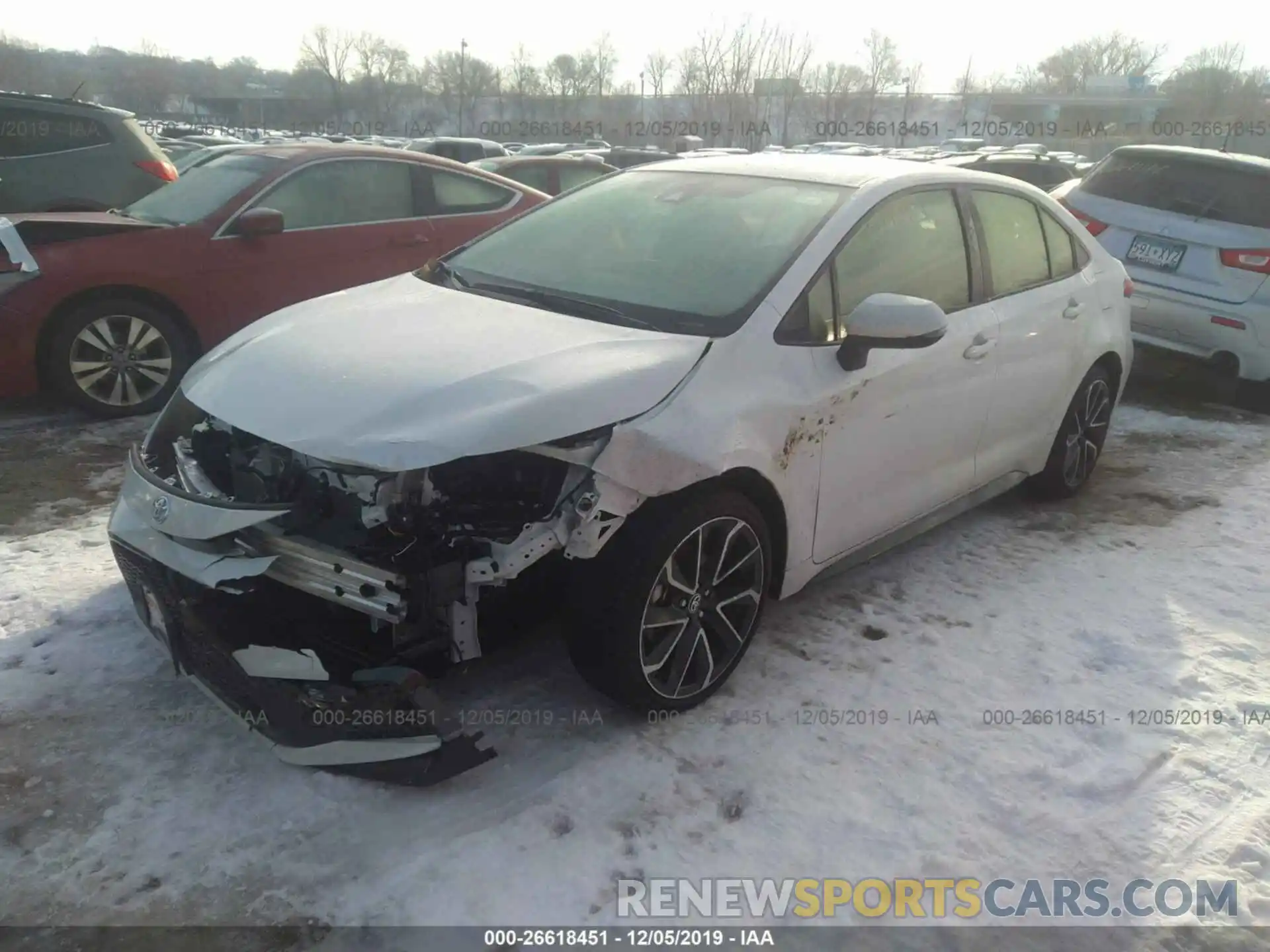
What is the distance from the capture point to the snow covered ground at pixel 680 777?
2.36 meters

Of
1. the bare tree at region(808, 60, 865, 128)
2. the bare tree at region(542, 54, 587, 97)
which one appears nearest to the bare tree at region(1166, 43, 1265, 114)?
the bare tree at region(808, 60, 865, 128)

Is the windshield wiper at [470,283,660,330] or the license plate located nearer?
the windshield wiper at [470,283,660,330]

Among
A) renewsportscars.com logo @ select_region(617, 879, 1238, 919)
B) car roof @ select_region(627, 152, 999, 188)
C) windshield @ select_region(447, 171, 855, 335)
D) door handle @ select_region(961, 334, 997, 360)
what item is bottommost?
renewsportscars.com logo @ select_region(617, 879, 1238, 919)

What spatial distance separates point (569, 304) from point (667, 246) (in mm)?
482

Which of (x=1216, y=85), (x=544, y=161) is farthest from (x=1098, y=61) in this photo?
(x=544, y=161)

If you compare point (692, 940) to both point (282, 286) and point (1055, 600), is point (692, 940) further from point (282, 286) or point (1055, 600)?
point (282, 286)

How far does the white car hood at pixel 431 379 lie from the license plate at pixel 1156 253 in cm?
534

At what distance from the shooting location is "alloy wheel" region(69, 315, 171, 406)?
5.32 m

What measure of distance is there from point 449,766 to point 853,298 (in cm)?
204

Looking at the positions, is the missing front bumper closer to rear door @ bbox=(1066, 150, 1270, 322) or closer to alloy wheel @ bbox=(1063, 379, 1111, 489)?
alloy wheel @ bbox=(1063, 379, 1111, 489)

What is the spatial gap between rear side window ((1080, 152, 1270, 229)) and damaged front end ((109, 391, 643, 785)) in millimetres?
6056

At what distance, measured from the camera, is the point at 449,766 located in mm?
2482

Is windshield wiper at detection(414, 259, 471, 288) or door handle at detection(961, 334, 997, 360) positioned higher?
windshield wiper at detection(414, 259, 471, 288)

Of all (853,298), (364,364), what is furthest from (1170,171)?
(364,364)
